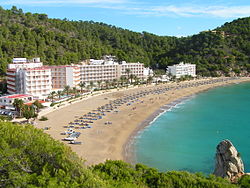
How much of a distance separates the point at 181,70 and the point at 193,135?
68.0 m

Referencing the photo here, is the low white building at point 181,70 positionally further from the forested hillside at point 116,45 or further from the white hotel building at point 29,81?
the white hotel building at point 29,81

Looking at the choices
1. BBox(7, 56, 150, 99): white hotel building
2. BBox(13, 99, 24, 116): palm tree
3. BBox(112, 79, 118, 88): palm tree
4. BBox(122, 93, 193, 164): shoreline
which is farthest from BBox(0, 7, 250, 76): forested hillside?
BBox(122, 93, 193, 164): shoreline

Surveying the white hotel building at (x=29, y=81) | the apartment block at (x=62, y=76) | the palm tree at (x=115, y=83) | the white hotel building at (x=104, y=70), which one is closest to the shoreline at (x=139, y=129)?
the palm tree at (x=115, y=83)

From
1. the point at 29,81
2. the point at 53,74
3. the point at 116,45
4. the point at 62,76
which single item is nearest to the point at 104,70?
the point at 62,76

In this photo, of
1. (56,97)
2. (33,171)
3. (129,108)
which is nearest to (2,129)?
(33,171)

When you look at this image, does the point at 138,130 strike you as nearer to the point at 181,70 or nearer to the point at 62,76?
the point at 62,76

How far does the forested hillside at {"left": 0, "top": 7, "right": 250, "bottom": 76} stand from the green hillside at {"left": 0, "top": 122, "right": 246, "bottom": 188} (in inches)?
2337

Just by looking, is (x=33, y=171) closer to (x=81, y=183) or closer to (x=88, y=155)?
(x=81, y=183)

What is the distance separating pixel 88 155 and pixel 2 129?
12746mm

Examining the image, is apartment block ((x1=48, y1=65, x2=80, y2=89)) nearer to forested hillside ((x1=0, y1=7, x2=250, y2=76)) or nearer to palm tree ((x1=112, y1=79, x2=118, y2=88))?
forested hillside ((x1=0, y1=7, x2=250, y2=76))

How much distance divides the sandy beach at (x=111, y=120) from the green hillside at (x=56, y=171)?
992 centimetres

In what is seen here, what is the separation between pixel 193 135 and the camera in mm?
41969

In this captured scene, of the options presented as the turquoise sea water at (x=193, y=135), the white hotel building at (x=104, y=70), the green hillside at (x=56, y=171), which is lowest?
the turquoise sea water at (x=193, y=135)

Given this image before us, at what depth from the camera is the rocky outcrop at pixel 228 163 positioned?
23.9 metres
